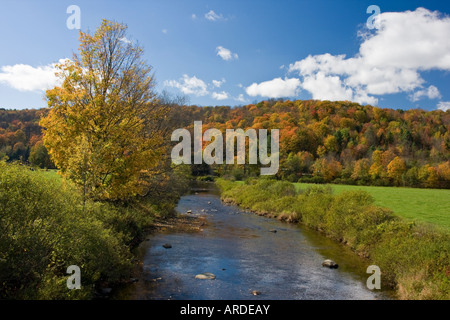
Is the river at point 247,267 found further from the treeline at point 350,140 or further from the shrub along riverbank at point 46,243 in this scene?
the treeline at point 350,140

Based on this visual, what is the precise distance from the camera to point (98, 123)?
685 inches

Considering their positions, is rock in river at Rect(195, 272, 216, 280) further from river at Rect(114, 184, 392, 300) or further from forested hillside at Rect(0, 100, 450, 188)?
forested hillside at Rect(0, 100, 450, 188)

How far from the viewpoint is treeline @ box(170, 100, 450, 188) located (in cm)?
7988

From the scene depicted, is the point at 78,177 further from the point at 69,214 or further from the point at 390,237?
the point at 390,237

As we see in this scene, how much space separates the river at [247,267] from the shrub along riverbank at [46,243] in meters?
1.58

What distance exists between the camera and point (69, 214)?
37.4 ft

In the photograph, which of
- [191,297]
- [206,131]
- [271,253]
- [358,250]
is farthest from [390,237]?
[206,131]
